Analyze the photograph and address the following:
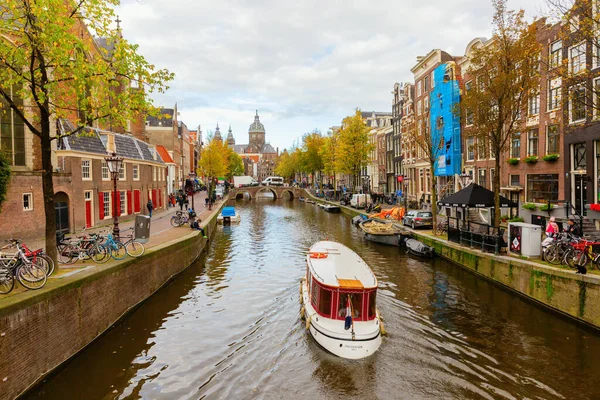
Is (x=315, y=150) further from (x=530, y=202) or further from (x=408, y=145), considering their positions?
(x=530, y=202)

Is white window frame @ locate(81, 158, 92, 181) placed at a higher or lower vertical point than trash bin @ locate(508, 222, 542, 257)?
higher

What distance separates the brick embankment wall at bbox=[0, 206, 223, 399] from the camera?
9.23 metres

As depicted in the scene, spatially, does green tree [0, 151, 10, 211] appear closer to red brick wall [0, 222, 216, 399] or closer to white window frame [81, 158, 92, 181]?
white window frame [81, 158, 92, 181]

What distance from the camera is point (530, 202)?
1171 inches

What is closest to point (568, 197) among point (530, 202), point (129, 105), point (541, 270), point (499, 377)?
point (530, 202)

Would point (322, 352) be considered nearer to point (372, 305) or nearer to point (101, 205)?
point (372, 305)

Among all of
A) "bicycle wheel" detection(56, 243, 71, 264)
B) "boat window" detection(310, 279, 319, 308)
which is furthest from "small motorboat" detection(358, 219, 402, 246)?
"bicycle wheel" detection(56, 243, 71, 264)

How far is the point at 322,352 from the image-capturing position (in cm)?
1248

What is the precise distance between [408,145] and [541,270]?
41657 millimetres

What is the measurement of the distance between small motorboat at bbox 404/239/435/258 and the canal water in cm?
493

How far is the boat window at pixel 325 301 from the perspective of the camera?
1310 cm

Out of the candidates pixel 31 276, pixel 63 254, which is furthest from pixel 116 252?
pixel 31 276

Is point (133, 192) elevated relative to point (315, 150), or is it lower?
lower

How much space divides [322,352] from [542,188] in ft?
78.8
